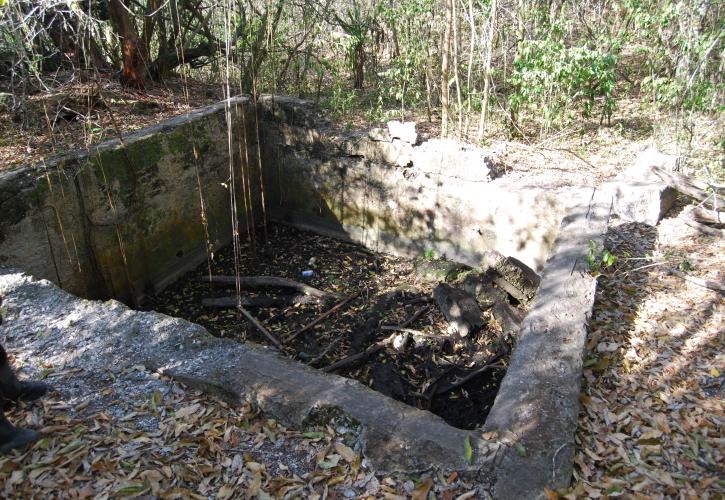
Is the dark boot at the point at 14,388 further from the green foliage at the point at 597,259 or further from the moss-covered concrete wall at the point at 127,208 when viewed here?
the green foliage at the point at 597,259

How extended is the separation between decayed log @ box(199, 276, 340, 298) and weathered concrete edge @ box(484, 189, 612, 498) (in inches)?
101

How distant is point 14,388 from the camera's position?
2.90 metres

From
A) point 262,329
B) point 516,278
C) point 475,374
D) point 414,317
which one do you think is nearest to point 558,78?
point 516,278

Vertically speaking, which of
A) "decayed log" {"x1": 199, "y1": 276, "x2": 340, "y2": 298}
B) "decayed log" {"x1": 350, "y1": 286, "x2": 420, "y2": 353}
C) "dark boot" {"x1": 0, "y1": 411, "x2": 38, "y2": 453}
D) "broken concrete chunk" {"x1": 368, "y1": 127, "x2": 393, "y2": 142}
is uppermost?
"broken concrete chunk" {"x1": 368, "y1": 127, "x2": 393, "y2": 142}

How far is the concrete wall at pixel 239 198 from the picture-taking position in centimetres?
493

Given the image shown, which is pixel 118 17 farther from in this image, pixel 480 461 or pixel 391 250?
pixel 480 461

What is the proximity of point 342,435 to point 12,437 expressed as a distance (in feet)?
5.39

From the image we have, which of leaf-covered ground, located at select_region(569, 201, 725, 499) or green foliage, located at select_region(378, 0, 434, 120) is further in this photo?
green foliage, located at select_region(378, 0, 434, 120)

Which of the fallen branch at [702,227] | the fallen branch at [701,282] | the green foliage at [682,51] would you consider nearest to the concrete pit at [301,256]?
the fallen branch at [701,282]

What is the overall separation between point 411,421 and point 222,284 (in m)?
3.86

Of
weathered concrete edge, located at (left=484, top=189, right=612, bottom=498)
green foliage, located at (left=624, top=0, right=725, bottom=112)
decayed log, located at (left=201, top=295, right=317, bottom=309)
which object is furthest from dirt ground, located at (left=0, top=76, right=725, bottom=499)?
green foliage, located at (left=624, top=0, right=725, bottom=112)

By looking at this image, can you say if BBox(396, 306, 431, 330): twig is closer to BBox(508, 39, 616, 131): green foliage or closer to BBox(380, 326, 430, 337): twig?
BBox(380, 326, 430, 337): twig

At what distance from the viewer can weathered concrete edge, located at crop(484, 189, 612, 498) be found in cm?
252

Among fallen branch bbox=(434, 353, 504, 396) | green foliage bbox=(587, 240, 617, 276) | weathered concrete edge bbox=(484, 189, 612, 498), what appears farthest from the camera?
fallen branch bbox=(434, 353, 504, 396)
